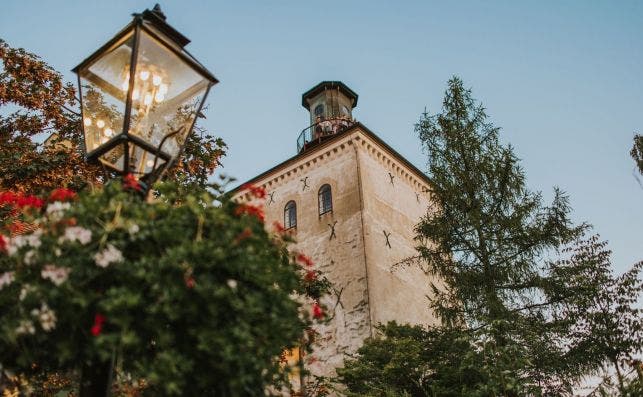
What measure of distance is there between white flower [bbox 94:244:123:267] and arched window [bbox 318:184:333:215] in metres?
18.5

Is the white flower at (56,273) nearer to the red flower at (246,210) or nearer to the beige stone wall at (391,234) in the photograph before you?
the red flower at (246,210)

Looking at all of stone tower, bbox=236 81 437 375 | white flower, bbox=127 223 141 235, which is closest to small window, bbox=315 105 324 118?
stone tower, bbox=236 81 437 375

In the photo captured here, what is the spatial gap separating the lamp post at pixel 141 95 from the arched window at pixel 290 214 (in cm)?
1847

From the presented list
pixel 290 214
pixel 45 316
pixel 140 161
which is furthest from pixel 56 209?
pixel 290 214

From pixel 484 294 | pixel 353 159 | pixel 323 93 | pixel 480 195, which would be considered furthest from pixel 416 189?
pixel 484 294

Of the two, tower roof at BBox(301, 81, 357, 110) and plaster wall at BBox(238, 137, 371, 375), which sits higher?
tower roof at BBox(301, 81, 357, 110)

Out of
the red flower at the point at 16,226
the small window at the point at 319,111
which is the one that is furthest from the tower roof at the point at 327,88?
the red flower at the point at 16,226

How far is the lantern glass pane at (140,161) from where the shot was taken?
364 cm

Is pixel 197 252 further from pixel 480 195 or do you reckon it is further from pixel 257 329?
pixel 480 195

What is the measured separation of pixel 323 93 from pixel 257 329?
25.0m

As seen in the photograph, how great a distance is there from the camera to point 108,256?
102 inches

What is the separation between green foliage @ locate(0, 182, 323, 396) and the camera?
2508mm

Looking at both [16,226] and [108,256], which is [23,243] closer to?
[108,256]

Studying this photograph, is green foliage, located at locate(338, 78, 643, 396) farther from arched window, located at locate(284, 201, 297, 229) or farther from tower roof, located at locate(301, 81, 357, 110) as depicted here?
tower roof, located at locate(301, 81, 357, 110)
